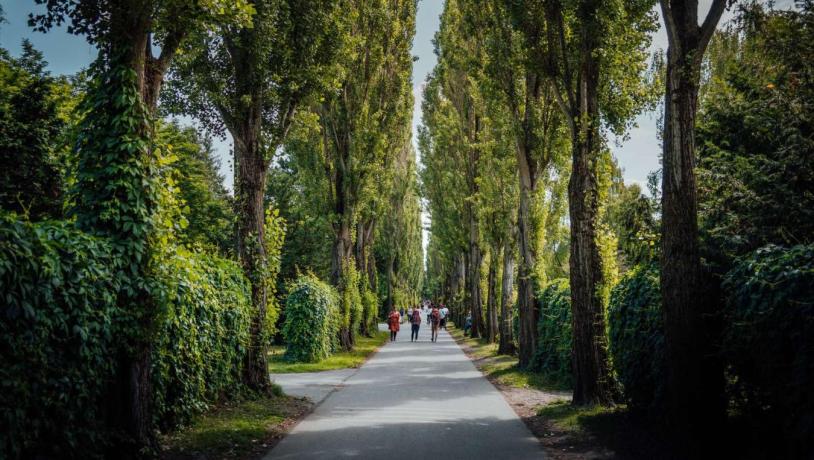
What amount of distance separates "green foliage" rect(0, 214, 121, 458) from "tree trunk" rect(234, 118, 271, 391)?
568 centimetres

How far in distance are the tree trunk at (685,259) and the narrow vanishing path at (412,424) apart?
206 cm

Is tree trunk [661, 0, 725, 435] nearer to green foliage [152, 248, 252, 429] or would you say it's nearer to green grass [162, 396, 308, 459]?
green grass [162, 396, 308, 459]

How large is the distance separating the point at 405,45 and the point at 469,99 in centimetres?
426

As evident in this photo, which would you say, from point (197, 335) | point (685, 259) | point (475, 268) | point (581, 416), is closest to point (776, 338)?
point (685, 259)

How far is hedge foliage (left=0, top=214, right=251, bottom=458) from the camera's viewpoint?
4.63 m

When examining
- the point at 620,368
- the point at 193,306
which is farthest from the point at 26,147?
the point at 620,368

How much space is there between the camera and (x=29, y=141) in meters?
20.7

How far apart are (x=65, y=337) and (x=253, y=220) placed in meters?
6.80

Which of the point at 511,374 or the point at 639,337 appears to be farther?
the point at 511,374

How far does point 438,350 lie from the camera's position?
27.4m

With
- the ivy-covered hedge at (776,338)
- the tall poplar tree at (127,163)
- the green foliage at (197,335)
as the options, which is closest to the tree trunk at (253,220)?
the green foliage at (197,335)

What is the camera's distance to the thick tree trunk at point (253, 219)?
12.0 meters

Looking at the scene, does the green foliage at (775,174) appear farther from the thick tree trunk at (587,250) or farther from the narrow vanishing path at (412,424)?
the narrow vanishing path at (412,424)

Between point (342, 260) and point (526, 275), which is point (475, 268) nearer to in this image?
point (342, 260)
